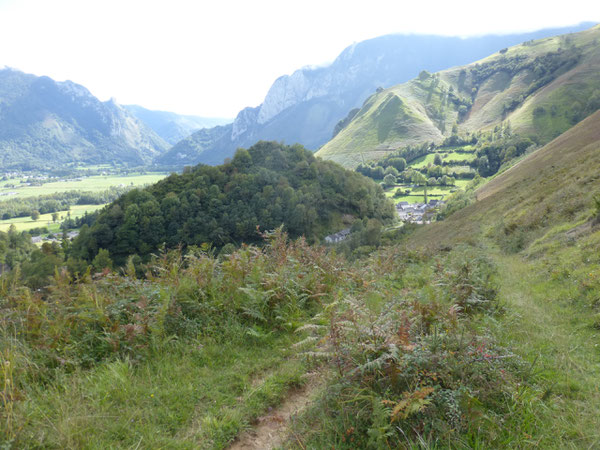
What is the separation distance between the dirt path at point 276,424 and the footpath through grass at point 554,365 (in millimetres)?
2044

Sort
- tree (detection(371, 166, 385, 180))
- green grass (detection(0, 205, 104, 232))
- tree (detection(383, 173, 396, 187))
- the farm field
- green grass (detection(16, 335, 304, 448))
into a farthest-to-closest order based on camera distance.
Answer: tree (detection(371, 166, 385, 180)) < green grass (detection(0, 205, 104, 232)) < tree (detection(383, 173, 396, 187)) < the farm field < green grass (detection(16, 335, 304, 448))

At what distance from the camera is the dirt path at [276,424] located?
3279 mm

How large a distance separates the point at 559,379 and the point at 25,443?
5.45 m

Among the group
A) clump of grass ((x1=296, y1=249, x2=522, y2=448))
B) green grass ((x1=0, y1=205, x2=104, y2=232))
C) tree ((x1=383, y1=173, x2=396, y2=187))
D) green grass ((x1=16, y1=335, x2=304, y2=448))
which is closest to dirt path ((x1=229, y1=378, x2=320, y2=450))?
green grass ((x1=16, y1=335, x2=304, y2=448))

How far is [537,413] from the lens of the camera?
3107mm

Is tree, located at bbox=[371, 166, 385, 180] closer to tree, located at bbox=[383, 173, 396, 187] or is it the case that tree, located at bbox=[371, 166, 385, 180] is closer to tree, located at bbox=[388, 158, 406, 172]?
tree, located at bbox=[388, 158, 406, 172]

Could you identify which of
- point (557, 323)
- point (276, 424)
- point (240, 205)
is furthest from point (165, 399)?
point (240, 205)

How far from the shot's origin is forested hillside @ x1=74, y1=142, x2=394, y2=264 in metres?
64.2

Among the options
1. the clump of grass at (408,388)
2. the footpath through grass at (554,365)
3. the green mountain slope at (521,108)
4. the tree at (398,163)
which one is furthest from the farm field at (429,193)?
the clump of grass at (408,388)

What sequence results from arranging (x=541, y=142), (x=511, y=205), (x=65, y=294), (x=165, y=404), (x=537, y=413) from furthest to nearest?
(x=541, y=142) < (x=511, y=205) < (x=65, y=294) < (x=165, y=404) < (x=537, y=413)

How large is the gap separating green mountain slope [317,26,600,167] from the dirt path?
138 meters

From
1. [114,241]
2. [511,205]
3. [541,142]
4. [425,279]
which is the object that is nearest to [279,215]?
[114,241]

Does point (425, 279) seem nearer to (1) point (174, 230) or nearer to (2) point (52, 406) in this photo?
(2) point (52, 406)

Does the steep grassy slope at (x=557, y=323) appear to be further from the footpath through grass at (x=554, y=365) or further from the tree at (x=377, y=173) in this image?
the tree at (x=377, y=173)
